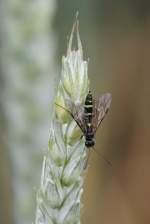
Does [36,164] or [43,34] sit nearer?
[43,34]

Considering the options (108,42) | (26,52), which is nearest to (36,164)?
(26,52)

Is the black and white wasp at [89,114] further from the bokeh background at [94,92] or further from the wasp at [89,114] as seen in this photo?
the bokeh background at [94,92]

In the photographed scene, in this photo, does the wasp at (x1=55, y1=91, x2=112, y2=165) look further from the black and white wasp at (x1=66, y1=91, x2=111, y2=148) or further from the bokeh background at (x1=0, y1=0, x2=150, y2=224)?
the bokeh background at (x1=0, y1=0, x2=150, y2=224)

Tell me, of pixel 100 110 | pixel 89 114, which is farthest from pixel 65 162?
pixel 100 110

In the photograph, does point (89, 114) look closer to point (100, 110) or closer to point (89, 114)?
point (89, 114)

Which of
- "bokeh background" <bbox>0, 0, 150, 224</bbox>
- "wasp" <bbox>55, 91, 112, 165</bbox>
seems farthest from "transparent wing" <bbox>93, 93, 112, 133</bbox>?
"bokeh background" <bbox>0, 0, 150, 224</bbox>

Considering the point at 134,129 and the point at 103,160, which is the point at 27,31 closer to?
the point at 103,160

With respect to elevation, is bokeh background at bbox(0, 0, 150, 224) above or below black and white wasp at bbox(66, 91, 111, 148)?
below
